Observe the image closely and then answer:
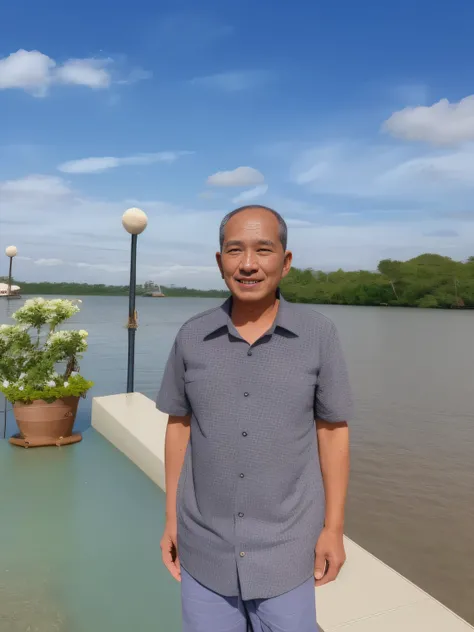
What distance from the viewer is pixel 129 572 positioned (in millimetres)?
3402

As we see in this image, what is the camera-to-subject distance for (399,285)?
303 feet

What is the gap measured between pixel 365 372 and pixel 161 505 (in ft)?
60.8

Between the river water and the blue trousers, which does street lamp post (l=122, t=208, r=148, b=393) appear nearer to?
the river water

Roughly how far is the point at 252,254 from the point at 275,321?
23 cm

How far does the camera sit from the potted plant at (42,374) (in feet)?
19.1

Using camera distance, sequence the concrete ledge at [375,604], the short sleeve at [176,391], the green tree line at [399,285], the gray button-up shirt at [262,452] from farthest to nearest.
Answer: the green tree line at [399,285] → the concrete ledge at [375,604] → the short sleeve at [176,391] → the gray button-up shirt at [262,452]

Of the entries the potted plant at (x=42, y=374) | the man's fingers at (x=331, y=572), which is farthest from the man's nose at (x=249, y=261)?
the potted plant at (x=42, y=374)

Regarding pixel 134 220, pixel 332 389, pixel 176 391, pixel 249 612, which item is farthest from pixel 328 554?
pixel 134 220

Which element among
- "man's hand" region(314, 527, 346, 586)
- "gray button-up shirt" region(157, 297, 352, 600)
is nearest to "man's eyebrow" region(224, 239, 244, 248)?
"gray button-up shirt" region(157, 297, 352, 600)

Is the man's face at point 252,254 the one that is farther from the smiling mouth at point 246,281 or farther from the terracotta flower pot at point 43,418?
the terracotta flower pot at point 43,418

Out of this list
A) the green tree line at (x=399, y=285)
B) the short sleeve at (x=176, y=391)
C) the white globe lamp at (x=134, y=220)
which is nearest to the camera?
the short sleeve at (x=176, y=391)

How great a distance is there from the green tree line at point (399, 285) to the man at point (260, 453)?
7332cm

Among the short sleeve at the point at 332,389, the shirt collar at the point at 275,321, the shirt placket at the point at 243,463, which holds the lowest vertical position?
the shirt placket at the point at 243,463

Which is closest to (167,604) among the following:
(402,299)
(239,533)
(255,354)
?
(239,533)
